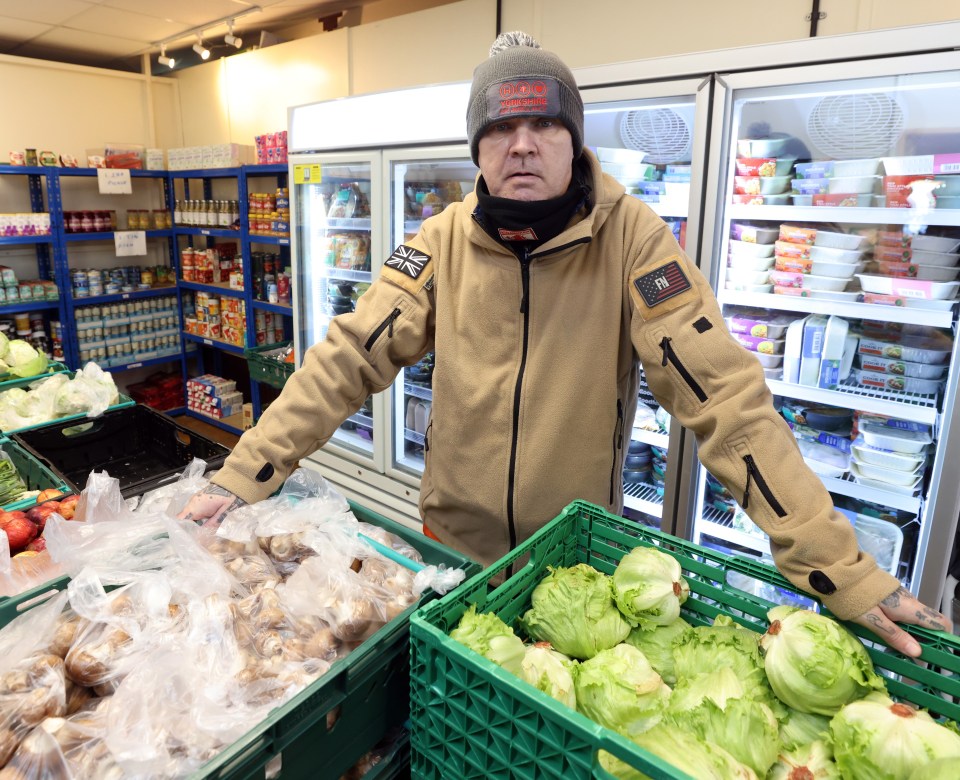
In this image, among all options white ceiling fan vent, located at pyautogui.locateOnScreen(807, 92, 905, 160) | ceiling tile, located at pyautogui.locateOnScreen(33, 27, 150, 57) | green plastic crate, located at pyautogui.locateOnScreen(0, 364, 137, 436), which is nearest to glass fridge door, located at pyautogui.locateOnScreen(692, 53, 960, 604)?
white ceiling fan vent, located at pyautogui.locateOnScreen(807, 92, 905, 160)

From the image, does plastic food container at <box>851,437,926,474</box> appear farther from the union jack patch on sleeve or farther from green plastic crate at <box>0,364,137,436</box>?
green plastic crate at <box>0,364,137,436</box>

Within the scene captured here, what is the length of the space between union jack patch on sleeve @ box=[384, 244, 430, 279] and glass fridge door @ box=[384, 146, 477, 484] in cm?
139

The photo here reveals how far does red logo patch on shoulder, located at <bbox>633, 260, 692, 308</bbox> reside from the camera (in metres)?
1.24

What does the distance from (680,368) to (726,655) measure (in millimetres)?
513

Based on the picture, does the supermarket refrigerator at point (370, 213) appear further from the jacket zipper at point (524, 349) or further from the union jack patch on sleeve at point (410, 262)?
the jacket zipper at point (524, 349)

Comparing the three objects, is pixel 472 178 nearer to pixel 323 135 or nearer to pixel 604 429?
pixel 323 135

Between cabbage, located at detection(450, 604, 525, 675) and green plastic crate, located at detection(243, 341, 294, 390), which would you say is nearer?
cabbage, located at detection(450, 604, 525, 675)

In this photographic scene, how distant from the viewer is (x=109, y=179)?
534 centimetres

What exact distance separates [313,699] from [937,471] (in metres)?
1.86

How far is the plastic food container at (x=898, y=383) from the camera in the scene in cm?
201

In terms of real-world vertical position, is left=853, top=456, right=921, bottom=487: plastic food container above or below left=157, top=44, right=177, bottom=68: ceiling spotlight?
below

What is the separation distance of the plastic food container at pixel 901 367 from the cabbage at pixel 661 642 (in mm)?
1538

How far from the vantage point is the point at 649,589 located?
95 cm

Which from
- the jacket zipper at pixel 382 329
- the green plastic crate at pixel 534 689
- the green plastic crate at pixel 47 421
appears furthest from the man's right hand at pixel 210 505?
the green plastic crate at pixel 47 421
